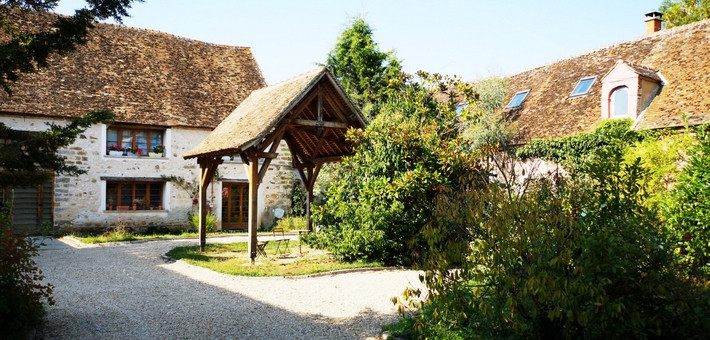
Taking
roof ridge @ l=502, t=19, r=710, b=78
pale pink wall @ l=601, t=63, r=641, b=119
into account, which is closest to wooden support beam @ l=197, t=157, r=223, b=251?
pale pink wall @ l=601, t=63, r=641, b=119

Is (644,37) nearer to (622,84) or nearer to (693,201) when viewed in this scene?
(622,84)

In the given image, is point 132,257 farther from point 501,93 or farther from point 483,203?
point 501,93

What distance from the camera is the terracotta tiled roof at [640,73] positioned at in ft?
51.5

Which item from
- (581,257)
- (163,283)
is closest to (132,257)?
(163,283)

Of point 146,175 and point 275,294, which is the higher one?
point 146,175

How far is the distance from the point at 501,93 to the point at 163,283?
16.9m

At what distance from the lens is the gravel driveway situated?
6320 mm

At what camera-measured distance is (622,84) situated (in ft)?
55.8

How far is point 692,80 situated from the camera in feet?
53.2

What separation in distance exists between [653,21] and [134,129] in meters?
21.0

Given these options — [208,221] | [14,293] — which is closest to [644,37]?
[208,221]

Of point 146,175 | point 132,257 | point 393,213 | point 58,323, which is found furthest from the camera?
point 146,175

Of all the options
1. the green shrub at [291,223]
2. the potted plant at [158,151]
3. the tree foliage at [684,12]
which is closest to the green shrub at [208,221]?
the green shrub at [291,223]

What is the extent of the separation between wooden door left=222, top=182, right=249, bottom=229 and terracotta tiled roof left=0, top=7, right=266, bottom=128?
273 centimetres
